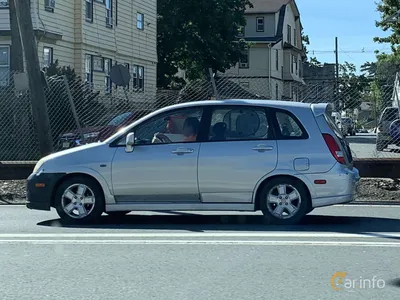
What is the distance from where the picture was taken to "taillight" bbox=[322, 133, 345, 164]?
9.52 m

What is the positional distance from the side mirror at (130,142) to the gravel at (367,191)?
3.92 meters

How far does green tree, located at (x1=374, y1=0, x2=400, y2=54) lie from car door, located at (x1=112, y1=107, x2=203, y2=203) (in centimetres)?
2807

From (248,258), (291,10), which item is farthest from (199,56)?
(248,258)

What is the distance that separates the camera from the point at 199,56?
42.8 m

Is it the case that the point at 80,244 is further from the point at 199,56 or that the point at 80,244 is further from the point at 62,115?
the point at 199,56

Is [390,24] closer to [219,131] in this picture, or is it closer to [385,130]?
[385,130]

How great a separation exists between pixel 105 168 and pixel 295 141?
2.53m

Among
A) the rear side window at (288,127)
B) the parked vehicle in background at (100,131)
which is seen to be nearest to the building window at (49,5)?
the parked vehicle in background at (100,131)

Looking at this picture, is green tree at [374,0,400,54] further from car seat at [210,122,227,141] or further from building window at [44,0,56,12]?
car seat at [210,122,227,141]

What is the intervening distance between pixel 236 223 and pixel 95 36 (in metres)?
20.4

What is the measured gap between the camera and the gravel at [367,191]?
12.7 m

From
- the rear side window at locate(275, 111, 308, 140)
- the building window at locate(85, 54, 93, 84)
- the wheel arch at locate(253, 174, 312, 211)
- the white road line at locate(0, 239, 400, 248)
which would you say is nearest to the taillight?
the rear side window at locate(275, 111, 308, 140)

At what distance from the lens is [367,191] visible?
1317 cm

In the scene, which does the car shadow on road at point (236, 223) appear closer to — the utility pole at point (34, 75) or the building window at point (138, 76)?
the utility pole at point (34, 75)
